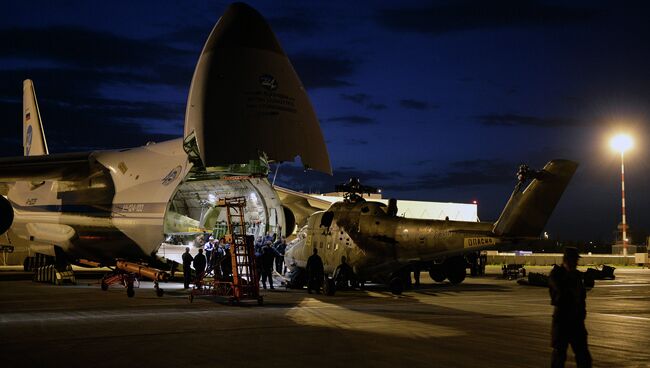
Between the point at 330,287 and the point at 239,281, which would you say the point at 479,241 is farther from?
the point at 239,281

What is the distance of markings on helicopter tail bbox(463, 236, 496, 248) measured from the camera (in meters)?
18.1

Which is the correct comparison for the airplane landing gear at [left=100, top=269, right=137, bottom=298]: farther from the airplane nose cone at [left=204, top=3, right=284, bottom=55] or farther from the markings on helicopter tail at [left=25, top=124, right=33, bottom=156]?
the markings on helicopter tail at [left=25, top=124, right=33, bottom=156]

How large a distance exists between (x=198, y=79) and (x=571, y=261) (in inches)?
557

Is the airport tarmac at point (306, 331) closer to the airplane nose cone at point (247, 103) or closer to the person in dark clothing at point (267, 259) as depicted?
the person in dark clothing at point (267, 259)

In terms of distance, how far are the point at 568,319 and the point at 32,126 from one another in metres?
31.8

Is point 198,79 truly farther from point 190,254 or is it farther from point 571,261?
point 571,261

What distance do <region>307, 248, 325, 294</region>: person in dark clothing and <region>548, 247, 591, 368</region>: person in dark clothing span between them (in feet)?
44.0

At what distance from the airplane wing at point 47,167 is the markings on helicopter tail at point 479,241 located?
1471 cm

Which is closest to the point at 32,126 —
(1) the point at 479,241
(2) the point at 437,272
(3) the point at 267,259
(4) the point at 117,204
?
(4) the point at 117,204

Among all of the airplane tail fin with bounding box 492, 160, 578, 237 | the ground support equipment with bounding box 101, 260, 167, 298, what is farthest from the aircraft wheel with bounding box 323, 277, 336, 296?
the airplane tail fin with bounding box 492, 160, 578, 237

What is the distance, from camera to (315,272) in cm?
2067

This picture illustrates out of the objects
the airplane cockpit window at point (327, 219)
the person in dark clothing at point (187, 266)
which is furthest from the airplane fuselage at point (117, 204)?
the airplane cockpit window at point (327, 219)

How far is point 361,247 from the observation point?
20.4m

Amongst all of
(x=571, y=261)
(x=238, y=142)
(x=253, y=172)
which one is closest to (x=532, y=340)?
(x=571, y=261)
